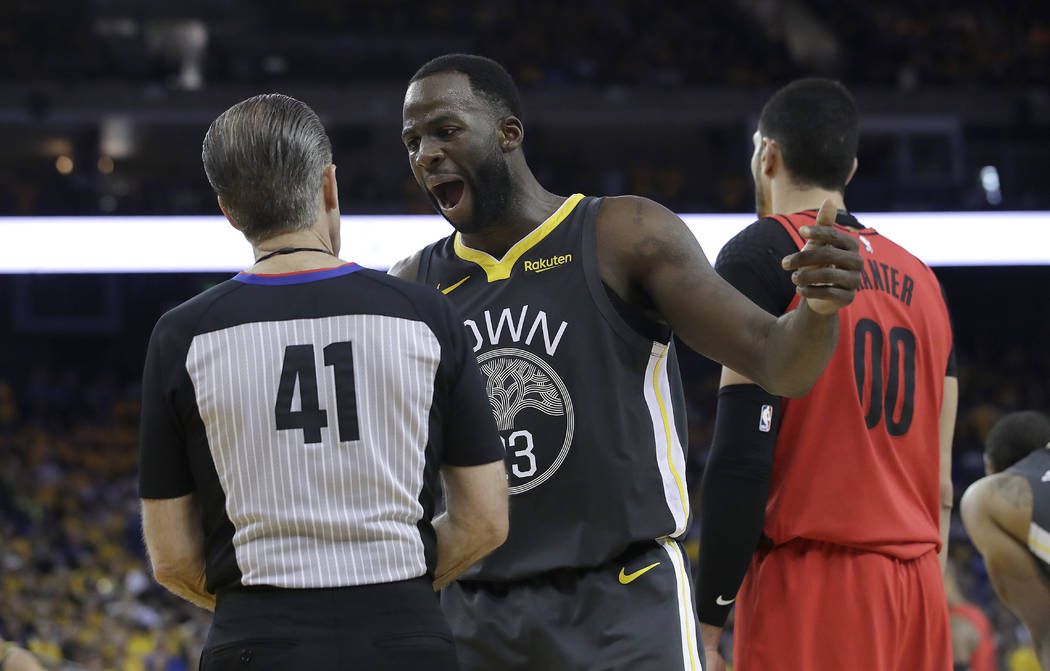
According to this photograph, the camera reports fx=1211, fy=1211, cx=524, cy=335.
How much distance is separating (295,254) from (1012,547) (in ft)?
11.4

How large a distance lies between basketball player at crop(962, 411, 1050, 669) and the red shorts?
1778 millimetres

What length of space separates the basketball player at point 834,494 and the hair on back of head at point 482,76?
0.67m

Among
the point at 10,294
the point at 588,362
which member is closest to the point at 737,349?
Result: the point at 588,362

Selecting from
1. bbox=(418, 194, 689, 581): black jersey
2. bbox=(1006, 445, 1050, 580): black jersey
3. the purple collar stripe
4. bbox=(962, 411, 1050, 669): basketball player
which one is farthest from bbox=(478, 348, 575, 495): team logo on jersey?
bbox=(1006, 445, 1050, 580): black jersey

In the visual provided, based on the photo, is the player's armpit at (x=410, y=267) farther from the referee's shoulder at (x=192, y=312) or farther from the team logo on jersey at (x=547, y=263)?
the referee's shoulder at (x=192, y=312)

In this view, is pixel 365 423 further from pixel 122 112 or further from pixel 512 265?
pixel 122 112

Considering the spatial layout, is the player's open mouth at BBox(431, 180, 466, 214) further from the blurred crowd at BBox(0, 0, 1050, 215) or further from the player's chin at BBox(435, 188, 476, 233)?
the blurred crowd at BBox(0, 0, 1050, 215)

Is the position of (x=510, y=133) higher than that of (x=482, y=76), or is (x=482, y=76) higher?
(x=482, y=76)

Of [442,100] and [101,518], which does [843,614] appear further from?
[101,518]

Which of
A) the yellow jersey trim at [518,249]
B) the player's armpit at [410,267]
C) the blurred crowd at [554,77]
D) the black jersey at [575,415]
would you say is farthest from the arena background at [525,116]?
the black jersey at [575,415]

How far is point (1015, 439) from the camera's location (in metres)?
4.98

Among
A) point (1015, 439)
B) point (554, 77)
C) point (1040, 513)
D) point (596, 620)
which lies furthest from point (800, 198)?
point (554, 77)

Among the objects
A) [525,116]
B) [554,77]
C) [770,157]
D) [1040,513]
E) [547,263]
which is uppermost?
[554,77]

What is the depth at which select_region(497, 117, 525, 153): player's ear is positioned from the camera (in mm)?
2833
